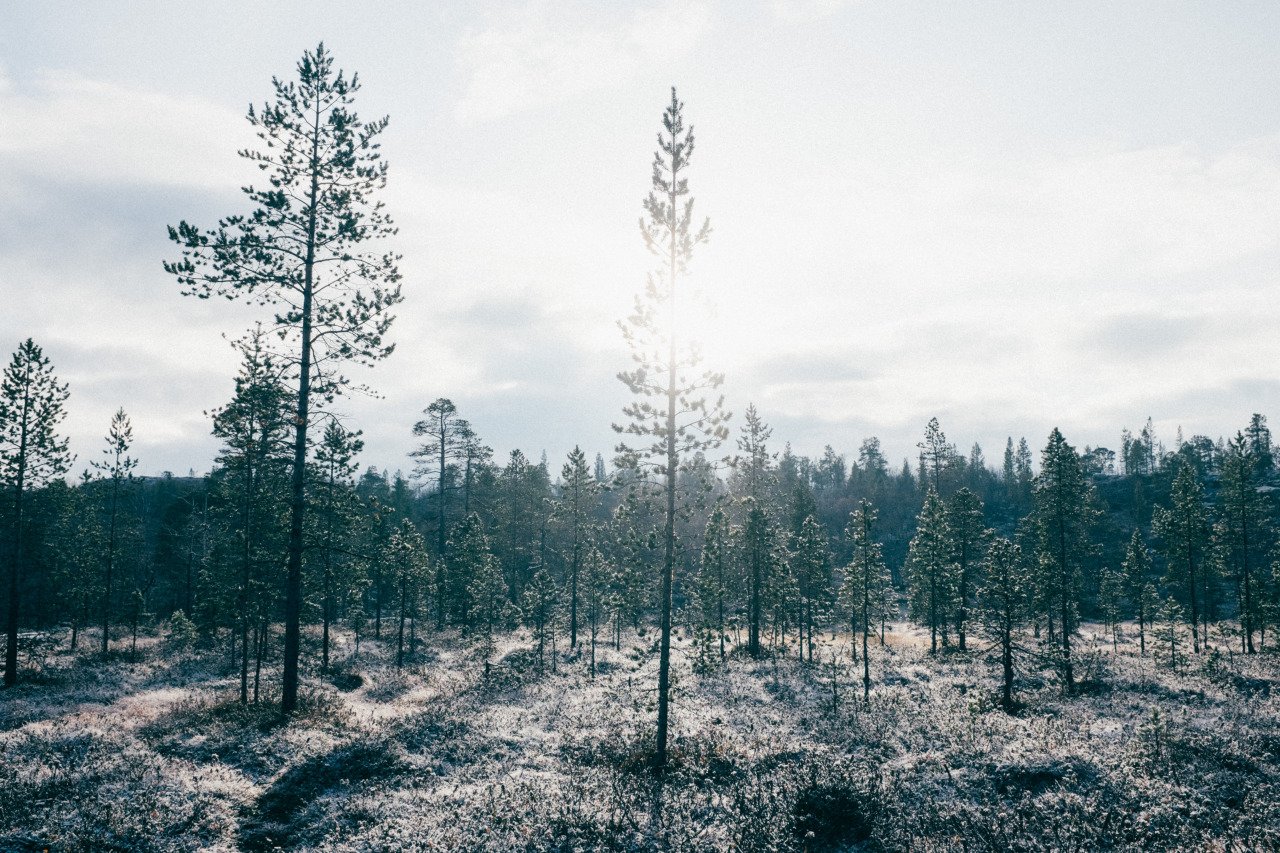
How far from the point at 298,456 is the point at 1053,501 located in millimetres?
40777

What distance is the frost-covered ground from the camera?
12.4m

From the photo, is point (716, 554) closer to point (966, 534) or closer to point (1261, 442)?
point (966, 534)

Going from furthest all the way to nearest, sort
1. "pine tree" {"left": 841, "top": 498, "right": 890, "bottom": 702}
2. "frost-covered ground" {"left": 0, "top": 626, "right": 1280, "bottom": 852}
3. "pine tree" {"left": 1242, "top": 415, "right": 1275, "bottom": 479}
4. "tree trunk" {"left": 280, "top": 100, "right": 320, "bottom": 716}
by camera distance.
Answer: "pine tree" {"left": 1242, "top": 415, "right": 1275, "bottom": 479}
"pine tree" {"left": 841, "top": 498, "right": 890, "bottom": 702}
"tree trunk" {"left": 280, "top": 100, "right": 320, "bottom": 716}
"frost-covered ground" {"left": 0, "top": 626, "right": 1280, "bottom": 852}

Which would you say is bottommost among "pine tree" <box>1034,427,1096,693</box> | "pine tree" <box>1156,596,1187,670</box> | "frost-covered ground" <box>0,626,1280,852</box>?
"pine tree" <box>1156,596,1187,670</box>

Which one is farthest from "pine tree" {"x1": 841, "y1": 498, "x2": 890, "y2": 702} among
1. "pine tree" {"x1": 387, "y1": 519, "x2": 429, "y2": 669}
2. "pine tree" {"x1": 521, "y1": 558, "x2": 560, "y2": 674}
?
"pine tree" {"x1": 387, "y1": 519, "x2": 429, "y2": 669}

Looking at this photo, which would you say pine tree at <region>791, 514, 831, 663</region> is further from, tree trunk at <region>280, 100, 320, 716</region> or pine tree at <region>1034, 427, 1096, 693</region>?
tree trunk at <region>280, 100, 320, 716</region>

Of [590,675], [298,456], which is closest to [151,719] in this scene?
[298,456]

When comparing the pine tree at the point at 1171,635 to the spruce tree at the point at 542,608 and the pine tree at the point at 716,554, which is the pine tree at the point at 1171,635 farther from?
the spruce tree at the point at 542,608

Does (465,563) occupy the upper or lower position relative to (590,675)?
upper

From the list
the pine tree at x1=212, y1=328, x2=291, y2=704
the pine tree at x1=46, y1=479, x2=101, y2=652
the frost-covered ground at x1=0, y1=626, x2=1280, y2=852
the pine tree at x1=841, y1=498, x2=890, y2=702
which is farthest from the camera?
the pine tree at x1=46, y1=479, x2=101, y2=652

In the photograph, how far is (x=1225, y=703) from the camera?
26094 mm

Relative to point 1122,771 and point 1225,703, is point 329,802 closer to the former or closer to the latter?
point 1122,771

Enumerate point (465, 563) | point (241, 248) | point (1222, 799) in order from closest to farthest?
point (1222, 799)
point (241, 248)
point (465, 563)

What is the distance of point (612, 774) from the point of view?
16312mm
